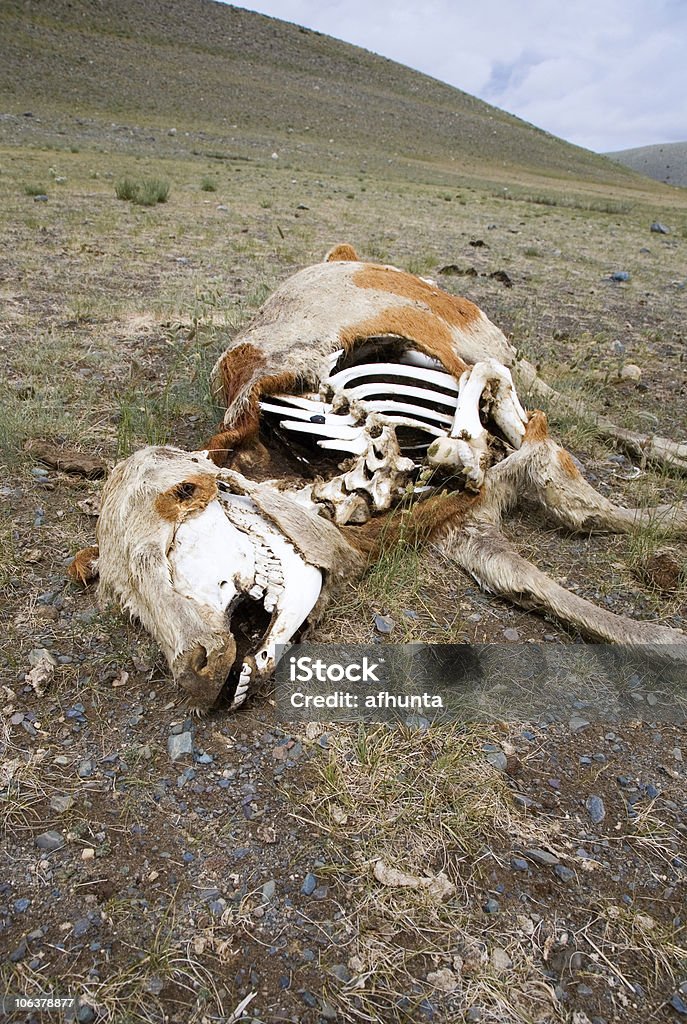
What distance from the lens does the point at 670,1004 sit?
160 centimetres

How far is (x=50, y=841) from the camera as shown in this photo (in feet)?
6.36

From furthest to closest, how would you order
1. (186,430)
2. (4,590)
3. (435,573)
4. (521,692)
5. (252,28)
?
(252,28)
(186,430)
(435,573)
(4,590)
(521,692)

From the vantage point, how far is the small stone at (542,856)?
192 centimetres

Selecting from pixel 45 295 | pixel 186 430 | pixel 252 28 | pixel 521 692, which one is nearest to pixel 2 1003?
pixel 521 692

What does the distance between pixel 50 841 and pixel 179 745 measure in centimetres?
45

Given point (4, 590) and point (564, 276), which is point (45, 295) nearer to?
point (4, 590)

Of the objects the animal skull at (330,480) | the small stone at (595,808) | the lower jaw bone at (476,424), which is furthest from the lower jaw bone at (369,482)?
the small stone at (595,808)

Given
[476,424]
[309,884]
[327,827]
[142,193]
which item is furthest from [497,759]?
[142,193]

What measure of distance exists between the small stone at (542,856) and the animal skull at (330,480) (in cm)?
95

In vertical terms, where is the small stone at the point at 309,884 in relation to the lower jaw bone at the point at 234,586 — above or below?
below

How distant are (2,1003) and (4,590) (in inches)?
68.2

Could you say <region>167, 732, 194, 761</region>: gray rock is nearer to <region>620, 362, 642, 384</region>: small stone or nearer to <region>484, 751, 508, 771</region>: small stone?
<region>484, 751, 508, 771</region>: small stone

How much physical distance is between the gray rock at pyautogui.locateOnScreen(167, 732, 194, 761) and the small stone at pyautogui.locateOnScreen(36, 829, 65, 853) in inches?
15.1

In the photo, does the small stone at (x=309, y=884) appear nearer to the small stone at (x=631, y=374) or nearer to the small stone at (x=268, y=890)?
the small stone at (x=268, y=890)
